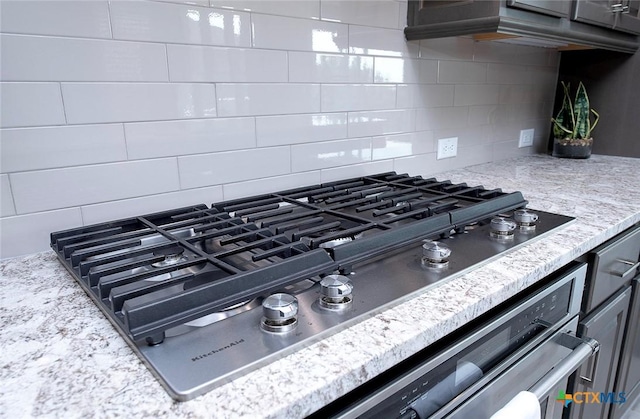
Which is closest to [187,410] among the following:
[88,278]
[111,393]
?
[111,393]

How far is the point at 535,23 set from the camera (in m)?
1.37

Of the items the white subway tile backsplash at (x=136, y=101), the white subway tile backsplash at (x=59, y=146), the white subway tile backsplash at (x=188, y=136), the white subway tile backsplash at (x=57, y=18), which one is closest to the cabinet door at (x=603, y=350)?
the white subway tile backsplash at (x=188, y=136)

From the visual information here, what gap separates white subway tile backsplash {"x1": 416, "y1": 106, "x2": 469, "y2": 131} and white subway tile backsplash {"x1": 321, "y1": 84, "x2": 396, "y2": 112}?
166mm

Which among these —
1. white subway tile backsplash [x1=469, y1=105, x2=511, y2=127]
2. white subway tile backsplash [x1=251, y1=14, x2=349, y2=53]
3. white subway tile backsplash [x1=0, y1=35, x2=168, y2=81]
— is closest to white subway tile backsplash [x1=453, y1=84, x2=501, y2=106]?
white subway tile backsplash [x1=469, y1=105, x2=511, y2=127]

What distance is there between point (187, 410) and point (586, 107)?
2194 mm

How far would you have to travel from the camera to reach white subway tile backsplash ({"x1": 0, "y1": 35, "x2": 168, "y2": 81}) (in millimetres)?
826

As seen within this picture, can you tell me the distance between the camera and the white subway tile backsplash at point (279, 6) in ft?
3.51

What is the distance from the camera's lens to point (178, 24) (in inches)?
39.3

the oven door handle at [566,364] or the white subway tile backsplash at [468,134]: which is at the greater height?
the white subway tile backsplash at [468,134]

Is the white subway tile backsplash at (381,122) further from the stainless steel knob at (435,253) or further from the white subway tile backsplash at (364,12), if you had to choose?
the stainless steel knob at (435,253)

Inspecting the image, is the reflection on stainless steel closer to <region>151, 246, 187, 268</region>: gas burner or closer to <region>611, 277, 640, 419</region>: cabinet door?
<region>151, 246, 187, 268</region>: gas burner

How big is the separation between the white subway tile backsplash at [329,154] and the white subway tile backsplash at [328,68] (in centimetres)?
19

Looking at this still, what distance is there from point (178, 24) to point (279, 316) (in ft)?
2.48

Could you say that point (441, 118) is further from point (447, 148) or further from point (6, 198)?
point (6, 198)
